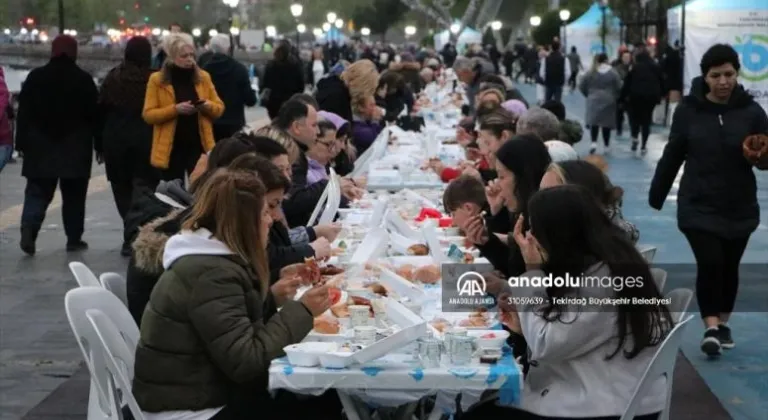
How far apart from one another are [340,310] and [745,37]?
13757mm

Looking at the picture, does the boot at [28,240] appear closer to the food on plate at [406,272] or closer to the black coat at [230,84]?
the black coat at [230,84]

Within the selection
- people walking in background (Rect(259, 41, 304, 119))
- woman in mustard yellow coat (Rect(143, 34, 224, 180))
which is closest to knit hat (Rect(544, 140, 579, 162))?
woman in mustard yellow coat (Rect(143, 34, 224, 180))

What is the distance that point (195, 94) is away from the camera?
1105 cm

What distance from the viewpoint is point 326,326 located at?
4.85m

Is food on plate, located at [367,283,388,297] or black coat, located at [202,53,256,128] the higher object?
black coat, located at [202,53,256,128]

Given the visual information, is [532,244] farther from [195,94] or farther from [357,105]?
[357,105]

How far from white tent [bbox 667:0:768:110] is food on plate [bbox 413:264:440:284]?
12.1 metres

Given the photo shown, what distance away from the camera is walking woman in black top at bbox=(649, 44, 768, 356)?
7457 millimetres

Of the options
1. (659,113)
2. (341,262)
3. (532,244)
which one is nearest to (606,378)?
(532,244)

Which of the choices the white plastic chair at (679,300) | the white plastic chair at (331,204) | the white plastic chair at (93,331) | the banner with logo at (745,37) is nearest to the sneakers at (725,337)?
the white plastic chair at (331,204)

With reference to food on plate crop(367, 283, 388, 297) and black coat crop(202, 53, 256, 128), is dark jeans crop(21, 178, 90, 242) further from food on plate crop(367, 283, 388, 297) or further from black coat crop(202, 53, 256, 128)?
food on plate crop(367, 283, 388, 297)

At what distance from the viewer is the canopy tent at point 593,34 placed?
3938 cm

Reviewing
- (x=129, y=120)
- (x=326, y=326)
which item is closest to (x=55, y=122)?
(x=129, y=120)

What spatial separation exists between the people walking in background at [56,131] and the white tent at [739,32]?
9.06 metres
